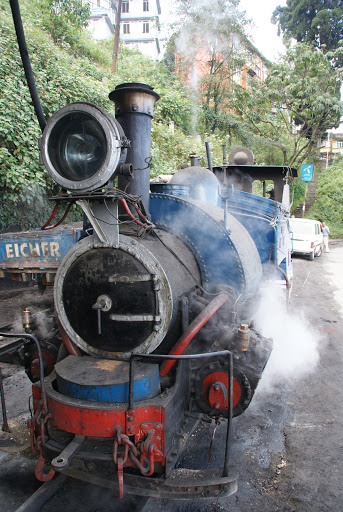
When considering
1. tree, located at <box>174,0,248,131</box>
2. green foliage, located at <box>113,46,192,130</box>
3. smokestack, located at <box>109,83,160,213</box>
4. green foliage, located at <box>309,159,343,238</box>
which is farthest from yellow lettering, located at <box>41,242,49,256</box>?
green foliage, located at <box>309,159,343,238</box>

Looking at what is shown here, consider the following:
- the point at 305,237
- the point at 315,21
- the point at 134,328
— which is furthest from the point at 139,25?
the point at 134,328

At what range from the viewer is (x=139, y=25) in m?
41.2

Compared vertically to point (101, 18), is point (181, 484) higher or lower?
lower

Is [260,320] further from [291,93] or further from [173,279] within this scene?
[291,93]

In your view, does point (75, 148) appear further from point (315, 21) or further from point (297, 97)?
point (315, 21)

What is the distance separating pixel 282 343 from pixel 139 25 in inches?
1787

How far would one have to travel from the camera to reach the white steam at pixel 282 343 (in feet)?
15.5

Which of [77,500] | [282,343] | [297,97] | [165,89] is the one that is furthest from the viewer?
[297,97]

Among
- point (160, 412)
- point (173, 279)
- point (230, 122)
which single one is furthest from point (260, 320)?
point (230, 122)

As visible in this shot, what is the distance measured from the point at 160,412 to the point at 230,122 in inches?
740

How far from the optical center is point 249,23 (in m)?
15.2

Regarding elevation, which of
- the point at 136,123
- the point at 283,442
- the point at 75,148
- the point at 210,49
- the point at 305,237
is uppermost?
the point at 210,49

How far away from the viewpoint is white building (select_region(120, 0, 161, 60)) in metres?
40.6

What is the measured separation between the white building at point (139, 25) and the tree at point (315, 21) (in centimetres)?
1703
